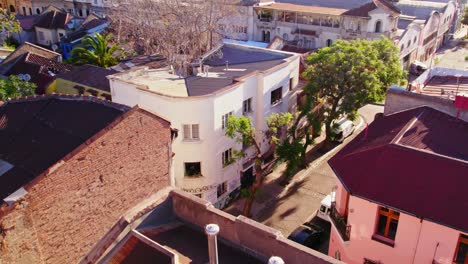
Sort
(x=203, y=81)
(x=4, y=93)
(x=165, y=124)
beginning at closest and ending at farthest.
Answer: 1. (x=165, y=124)
2. (x=203, y=81)
3. (x=4, y=93)

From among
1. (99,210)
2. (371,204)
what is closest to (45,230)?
(99,210)

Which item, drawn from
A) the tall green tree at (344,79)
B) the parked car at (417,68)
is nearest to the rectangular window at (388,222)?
the tall green tree at (344,79)

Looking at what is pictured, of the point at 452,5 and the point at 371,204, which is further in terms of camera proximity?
the point at 452,5

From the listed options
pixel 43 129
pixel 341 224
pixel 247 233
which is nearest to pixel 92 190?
pixel 43 129

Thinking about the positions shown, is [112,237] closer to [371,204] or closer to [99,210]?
[99,210]

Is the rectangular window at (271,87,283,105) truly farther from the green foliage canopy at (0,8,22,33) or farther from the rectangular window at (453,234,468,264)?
the rectangular window at (453,234,468,264)

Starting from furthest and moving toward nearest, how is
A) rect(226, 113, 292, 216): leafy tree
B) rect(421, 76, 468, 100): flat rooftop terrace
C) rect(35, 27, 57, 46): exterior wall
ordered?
rect(35, 27, 57, 46): exterior wall
rect(226, 113, 292, 216): leafy tree
rect(421, 76, 468, 100): flat rooftop terrace

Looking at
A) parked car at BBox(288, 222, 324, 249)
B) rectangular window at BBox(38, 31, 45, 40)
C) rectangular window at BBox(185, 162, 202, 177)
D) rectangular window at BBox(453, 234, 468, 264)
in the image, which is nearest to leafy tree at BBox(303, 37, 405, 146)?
rectangular window at BBox(185, 162, 202, 177)

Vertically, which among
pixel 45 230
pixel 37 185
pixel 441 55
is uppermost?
pixel 37 185
